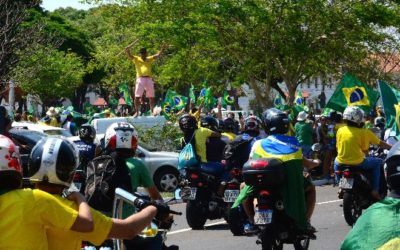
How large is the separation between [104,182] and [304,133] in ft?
50.9

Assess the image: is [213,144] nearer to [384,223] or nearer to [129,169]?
[129,169]

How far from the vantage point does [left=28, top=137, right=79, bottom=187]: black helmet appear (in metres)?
5.04

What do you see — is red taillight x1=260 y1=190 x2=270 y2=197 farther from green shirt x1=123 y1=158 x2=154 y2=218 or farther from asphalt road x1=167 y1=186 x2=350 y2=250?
asphalt road x1=167 y1=186 x2=350 y2=250

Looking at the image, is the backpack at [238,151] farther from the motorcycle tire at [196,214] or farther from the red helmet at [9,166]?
the red helmet at [9,166]

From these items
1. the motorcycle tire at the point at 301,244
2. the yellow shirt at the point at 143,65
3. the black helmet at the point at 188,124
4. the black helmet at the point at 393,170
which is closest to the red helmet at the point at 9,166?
the black helmet at the point at 393,170

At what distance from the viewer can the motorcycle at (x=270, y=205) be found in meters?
9.24

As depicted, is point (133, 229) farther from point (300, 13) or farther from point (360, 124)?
point (300, 13)

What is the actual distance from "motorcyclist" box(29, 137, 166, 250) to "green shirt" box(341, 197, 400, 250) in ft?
3.71

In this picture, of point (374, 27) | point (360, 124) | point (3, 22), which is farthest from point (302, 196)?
point (374, 27)

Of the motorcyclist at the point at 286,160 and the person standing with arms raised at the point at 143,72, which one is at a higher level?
the person standing with arms raised at the point at 143,72

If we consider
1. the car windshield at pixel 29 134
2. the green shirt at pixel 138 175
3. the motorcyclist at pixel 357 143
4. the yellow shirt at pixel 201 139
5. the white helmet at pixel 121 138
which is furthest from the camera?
the car windshield at pixel 29 134

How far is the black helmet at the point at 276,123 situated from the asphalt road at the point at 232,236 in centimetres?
240

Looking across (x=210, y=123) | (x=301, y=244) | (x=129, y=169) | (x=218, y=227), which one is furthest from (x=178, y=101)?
(x=129, y=169)

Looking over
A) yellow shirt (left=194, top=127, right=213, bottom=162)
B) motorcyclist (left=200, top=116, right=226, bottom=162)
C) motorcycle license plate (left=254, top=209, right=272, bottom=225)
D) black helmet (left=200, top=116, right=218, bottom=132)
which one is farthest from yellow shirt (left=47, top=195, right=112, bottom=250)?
black helmet (left=200, top=116, right=218, bottom=132)
